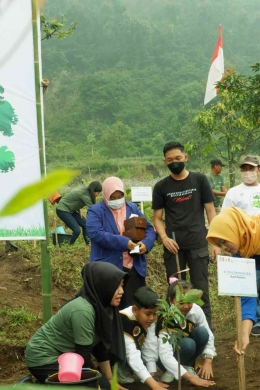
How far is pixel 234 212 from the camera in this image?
2.84 m

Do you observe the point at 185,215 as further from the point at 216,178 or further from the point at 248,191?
the point at 216,178

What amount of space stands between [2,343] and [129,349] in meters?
1.09

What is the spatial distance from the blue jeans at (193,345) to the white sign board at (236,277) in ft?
2.60

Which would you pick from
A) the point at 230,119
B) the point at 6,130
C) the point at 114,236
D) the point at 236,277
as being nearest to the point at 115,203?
the point at 114,236

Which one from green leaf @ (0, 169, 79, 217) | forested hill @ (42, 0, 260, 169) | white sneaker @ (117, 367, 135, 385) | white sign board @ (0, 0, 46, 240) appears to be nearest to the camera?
green leaf @ (0, 169, 79, 217)

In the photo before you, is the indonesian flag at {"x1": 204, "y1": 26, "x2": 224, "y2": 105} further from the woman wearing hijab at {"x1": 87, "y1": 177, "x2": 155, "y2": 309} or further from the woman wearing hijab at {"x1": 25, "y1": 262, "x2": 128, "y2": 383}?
the woman wearing hijab at {"x1": 25, "y1": 262, "x2": 128, "y2": 383}

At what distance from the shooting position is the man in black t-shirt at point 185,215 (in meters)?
4.40

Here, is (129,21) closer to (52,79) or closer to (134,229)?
(52,79)

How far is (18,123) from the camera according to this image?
3783mm

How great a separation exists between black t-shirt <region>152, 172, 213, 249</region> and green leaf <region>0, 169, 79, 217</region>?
13.4 ft

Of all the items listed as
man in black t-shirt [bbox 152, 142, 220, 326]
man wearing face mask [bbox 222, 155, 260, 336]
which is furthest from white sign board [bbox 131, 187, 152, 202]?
man wearing face mask [bbox 222, 155, 260, 336]

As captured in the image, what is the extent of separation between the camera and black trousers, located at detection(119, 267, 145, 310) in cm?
415

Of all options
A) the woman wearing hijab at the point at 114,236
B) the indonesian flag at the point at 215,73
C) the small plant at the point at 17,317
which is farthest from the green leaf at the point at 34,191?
the indonesian flag at the point at 215,73

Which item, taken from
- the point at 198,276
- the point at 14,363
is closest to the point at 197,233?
the point at 198,276
